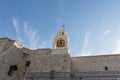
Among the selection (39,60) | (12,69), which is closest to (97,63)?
(39,60)

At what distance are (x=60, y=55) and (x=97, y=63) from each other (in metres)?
3.83

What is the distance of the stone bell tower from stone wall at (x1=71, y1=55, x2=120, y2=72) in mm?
1302

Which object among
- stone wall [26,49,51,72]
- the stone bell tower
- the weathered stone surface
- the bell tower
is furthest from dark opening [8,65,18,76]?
the bell tower

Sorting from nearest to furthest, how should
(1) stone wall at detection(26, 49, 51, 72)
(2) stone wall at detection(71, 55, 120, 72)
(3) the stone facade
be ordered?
1. (3) the stone facade
2. (2) stone wall at detection(71, 55, 120, 72)
3. (1) stone wall at detection(26, 49, 51, 72)

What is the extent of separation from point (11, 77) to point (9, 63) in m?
1.36

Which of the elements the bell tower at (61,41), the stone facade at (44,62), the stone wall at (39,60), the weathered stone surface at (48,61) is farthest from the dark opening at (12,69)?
the bell tower at (61,41)

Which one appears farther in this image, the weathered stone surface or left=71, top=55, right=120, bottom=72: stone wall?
left=71, top=55, right=120, bottom=72: stone wall

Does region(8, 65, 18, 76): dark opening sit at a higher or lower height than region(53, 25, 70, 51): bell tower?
lower

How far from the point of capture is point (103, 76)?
1118 cm

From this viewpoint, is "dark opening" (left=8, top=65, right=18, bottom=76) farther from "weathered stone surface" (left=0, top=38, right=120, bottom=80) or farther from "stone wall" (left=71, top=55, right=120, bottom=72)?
"stone wall" (left=71, top=55, right=120, bottom=72)

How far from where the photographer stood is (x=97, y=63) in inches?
637

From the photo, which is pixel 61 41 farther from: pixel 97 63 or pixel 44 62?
pixel 97 63

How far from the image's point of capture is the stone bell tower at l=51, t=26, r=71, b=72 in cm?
1551

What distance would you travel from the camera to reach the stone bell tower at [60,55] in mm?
15509
